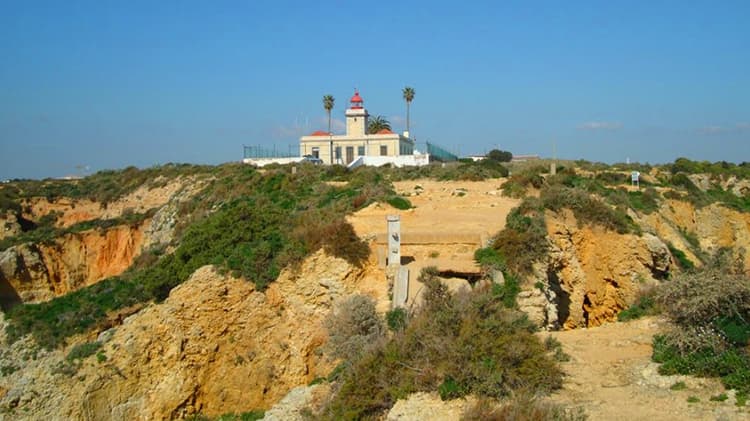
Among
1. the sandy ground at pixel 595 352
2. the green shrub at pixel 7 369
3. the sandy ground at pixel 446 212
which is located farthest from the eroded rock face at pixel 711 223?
the green shrub at pixel 7 369

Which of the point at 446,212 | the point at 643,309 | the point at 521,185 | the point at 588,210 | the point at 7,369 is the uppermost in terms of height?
the point at 521,185

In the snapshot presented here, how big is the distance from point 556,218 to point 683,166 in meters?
26.6

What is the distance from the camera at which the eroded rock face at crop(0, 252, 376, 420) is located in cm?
1577

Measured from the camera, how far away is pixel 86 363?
53.3ft

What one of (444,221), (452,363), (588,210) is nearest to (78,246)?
(444,221)

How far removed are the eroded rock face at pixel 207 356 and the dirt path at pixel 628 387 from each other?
239 inches

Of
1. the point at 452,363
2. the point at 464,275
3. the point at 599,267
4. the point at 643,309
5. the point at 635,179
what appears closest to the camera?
the point at 452,363

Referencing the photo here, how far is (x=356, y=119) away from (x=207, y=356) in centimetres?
3352

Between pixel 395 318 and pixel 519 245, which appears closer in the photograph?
pixel 395 318

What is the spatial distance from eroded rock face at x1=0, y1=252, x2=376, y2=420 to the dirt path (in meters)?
6.06

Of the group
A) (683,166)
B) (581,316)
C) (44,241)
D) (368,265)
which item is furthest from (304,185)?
(683,166)

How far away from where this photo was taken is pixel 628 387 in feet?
32.4

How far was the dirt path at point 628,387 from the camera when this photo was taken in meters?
8.80

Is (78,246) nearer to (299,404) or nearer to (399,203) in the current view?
(399,203)
